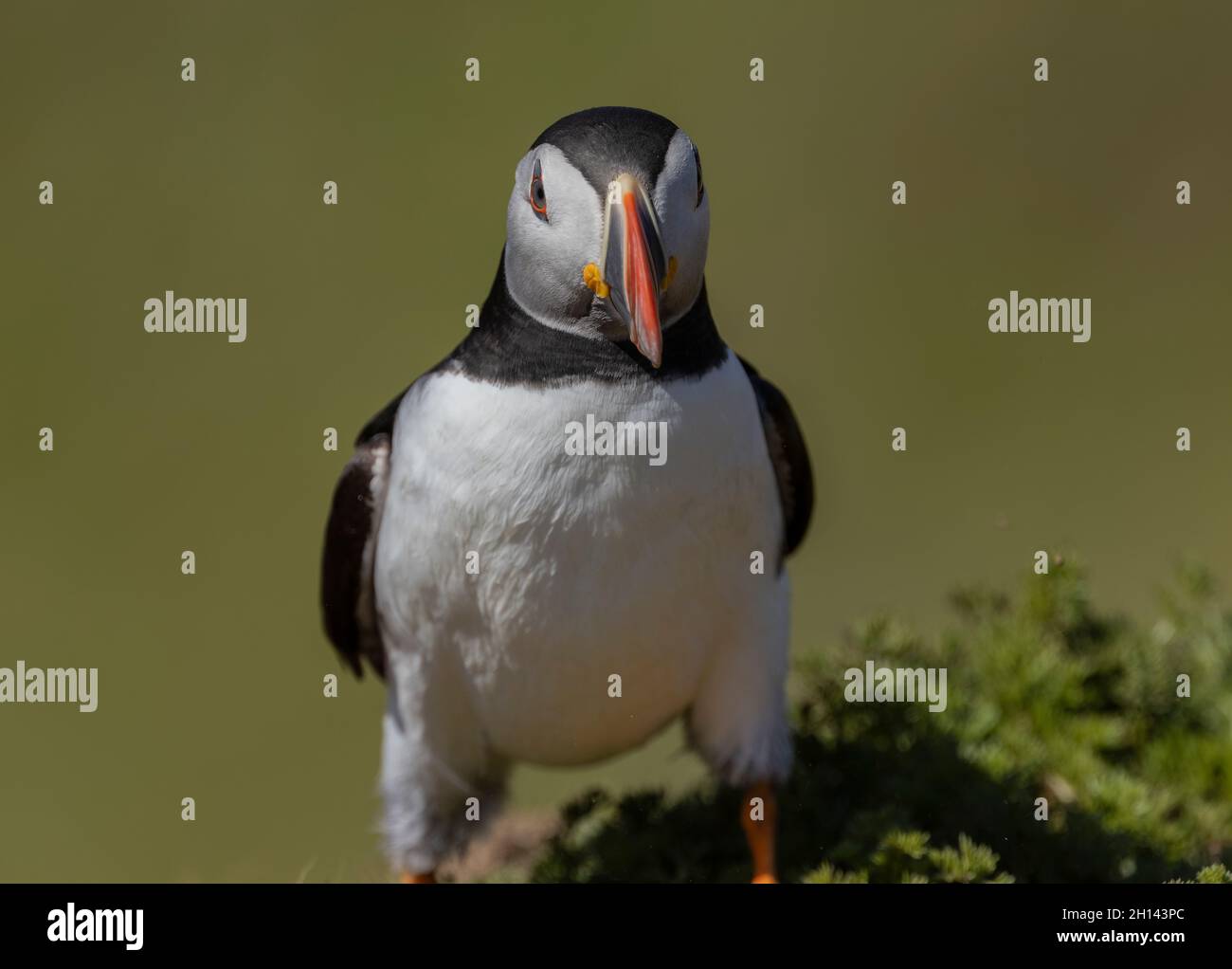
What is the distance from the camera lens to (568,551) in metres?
5.38

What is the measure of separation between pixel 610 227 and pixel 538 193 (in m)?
0.42

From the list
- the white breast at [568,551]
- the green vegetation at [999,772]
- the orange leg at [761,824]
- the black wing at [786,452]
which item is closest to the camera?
the white breast at [568,551]

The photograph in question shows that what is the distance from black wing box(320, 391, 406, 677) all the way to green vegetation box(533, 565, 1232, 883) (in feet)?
4.40

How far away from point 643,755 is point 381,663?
2.94 meters

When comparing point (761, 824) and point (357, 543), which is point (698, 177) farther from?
point (761, 824)

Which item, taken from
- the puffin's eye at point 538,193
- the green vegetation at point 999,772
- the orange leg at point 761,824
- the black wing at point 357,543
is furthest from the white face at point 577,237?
the green vegetation at point 999,772

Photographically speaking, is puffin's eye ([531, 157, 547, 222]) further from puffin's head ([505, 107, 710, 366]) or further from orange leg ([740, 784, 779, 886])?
orange leg ([740, 784, 779, 886])

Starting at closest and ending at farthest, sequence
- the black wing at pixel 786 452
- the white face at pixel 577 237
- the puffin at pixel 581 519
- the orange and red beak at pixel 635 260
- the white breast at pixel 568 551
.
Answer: the orange and red beak at pixel 635 260, the white face at pixel 577 237, the puffin at pixel 581 519, the white breast at pixel 568 551, the black wing at pixel 786 452

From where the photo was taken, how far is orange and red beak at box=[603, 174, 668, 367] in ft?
15.4

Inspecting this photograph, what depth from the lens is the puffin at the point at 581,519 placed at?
501 centimetres

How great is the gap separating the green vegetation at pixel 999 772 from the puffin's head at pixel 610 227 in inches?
88.4

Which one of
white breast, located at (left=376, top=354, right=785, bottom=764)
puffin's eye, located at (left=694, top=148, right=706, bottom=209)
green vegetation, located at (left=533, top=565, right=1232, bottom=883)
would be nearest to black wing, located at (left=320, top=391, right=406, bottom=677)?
white breast, located at (left=376, top=354, right=785, bottom=764)

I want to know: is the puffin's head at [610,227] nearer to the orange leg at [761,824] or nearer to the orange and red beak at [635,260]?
the orange and red beak at [635,260]
